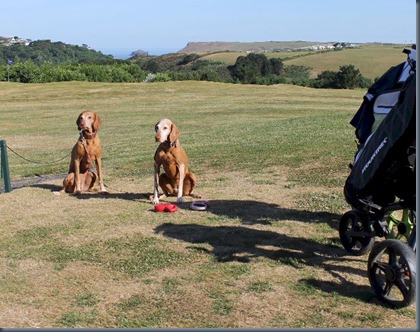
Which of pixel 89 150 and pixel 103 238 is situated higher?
pixel 89 150

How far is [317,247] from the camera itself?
298 inches

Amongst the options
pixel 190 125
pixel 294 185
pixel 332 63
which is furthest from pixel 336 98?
pixel 332 63

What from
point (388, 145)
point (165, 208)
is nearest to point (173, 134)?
point (165, 208)

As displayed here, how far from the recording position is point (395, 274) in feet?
18.2

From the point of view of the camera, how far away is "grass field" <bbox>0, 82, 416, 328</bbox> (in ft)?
18.9

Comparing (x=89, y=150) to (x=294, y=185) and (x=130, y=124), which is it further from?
(x=130, y=124)

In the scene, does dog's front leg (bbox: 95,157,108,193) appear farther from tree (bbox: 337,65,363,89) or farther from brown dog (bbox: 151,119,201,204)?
tree (bbox: 337,65,363,89)

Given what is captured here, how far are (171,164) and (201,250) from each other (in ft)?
8.61

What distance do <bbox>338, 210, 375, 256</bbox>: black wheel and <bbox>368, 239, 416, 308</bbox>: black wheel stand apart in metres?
1.00

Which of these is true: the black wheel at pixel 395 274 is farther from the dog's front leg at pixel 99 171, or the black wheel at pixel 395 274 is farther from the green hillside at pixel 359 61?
the green hillside at pixel 359 61

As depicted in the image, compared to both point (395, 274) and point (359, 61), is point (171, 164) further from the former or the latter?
point (359, 61)

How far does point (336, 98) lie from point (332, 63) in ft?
179

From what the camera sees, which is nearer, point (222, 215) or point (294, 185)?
point (222, 215)

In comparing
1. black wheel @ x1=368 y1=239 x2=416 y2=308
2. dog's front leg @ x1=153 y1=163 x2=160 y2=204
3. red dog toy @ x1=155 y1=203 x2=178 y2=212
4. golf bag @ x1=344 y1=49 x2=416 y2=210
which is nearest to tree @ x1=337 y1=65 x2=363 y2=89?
dog's front leg @ x1=153 y1=163 x2=160 y2=204
